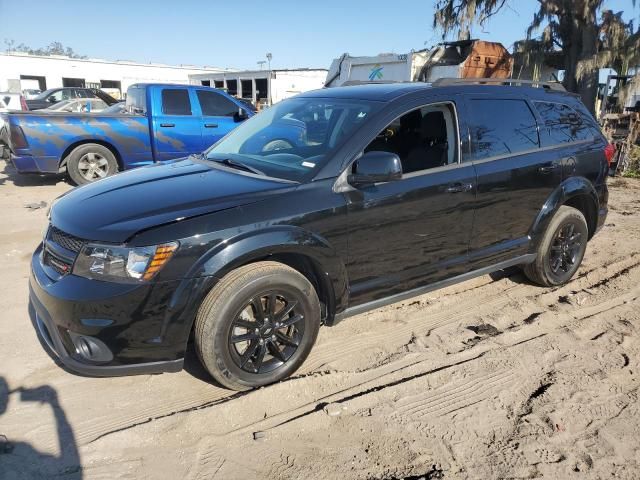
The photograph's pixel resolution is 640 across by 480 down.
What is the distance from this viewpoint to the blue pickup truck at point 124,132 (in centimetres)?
768

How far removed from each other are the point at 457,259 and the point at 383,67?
1508 centimetres

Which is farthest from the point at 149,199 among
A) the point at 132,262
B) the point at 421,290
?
the point at 421,290

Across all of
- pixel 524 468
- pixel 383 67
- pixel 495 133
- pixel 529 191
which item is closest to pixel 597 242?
pixel 529 191

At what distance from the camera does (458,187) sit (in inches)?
136

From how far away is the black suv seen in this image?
8.15 feet

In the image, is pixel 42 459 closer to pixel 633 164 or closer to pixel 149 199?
pixel 149 199

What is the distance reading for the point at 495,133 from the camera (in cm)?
377

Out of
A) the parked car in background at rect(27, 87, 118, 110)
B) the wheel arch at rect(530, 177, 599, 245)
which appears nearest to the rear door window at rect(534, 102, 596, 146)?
the wheel arch at rect(530, 177, 599, 245)

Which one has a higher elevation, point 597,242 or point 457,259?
point 457,259

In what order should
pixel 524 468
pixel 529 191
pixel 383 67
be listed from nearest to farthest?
pixel 524 468 < pixel 529 191 < pixel 383 67

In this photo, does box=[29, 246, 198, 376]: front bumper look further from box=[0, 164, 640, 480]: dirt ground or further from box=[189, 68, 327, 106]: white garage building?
box=[189, 68, 327, 106]: white garage building

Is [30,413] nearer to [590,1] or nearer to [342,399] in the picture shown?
[342,399]

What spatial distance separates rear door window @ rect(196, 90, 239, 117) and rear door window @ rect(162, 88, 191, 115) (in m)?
0.24

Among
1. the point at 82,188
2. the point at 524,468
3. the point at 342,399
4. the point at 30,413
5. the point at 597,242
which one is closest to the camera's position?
the point at 524,468
